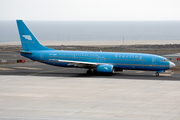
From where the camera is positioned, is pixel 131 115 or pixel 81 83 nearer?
pixel 131 115

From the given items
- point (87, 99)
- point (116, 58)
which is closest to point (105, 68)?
point (116, 58)

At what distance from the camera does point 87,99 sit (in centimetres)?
3238

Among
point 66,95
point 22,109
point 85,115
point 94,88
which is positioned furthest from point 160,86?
point 22,109

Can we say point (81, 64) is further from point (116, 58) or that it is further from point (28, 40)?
point (28, 40)

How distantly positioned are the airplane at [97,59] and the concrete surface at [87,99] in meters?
4.20

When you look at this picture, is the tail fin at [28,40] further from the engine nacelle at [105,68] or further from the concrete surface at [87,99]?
the engine nacelle at [105,68]

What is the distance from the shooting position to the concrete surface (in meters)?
26.3

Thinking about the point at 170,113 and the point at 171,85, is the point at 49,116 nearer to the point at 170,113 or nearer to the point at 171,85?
the point at 170,113

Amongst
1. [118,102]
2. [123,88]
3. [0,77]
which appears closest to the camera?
[118,102]

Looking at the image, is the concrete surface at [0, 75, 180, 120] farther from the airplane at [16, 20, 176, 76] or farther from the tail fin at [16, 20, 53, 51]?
the tail fin at [16, 20, 53, 51]

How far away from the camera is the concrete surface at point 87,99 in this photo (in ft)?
86.3

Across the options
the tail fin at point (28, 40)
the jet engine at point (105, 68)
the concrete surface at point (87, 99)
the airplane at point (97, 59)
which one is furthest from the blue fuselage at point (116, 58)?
the concrete surface at point (87, 99)

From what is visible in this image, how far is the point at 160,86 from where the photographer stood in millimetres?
39750

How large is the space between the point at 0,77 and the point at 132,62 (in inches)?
836
